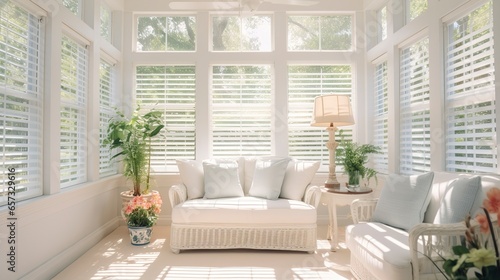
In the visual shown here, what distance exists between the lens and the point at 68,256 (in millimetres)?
2957

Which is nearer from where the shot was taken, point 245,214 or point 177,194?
point 245,214

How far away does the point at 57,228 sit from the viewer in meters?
2.81

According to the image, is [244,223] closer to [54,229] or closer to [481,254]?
[54,229]

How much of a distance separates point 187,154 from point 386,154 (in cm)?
270

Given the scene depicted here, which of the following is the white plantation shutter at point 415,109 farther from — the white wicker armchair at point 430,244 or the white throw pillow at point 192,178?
the white throw pillow at point 192,178

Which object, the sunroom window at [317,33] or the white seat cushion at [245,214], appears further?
the sunroom window at [317,33]

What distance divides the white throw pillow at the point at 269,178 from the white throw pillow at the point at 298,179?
0.29 feet

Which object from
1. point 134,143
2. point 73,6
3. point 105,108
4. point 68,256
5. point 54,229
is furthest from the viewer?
point 105,108

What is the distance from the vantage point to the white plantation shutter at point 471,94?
2.40 m

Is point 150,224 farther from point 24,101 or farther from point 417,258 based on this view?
point 417,258

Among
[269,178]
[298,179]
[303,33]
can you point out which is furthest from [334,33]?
[269,178]

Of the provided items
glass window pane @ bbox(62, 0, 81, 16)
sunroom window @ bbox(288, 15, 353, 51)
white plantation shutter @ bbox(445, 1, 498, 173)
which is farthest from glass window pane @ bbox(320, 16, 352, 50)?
glass window pane @ bbox(62, 0, 81, 16)

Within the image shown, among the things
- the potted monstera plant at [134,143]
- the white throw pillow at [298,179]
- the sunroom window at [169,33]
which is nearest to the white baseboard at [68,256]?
the potted monstera plant at [134,143]

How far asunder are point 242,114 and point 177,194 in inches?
59.2
